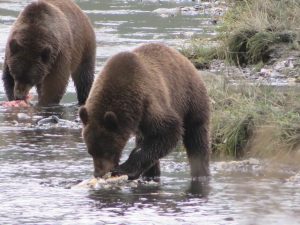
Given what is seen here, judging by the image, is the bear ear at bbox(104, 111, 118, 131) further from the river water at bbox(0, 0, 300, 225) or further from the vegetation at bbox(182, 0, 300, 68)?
the vegetation at bbox(182, 0, 300, 68)

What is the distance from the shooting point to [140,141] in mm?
8977

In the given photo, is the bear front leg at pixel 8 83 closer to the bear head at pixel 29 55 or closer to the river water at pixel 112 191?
the bear head at pixel 29 55

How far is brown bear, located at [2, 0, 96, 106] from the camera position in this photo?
13.1 meters

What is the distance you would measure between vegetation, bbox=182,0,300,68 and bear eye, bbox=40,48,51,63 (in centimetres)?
327

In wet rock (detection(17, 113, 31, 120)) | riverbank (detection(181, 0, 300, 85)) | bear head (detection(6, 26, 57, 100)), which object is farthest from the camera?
riverbank (detection(181, 0, 300, 85))

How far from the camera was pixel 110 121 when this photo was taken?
840 cm

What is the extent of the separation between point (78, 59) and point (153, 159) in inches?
220

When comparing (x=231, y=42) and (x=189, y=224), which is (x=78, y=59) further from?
(x=189, y=224)

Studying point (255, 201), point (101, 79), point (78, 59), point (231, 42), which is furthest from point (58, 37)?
point (255, 201)

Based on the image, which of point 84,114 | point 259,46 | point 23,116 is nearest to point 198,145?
point 84,114

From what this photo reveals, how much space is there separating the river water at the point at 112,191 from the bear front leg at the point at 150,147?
0.18 m

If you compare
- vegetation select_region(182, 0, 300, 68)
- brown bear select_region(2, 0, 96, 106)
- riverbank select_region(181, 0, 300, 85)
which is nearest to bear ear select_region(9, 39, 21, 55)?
brown bear select_region(2, 0, 96, 106)

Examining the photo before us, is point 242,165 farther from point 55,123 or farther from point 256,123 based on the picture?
point 55,123

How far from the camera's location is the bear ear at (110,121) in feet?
27.3
